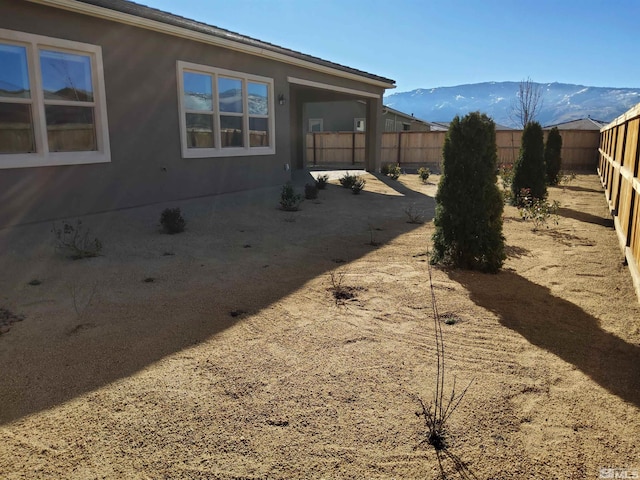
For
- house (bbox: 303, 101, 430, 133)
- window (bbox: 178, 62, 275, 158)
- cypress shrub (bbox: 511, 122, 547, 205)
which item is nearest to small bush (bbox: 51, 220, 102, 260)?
window (bbox: 178, 62, 275, 158)

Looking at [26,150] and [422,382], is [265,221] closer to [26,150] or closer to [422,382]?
[26,150]

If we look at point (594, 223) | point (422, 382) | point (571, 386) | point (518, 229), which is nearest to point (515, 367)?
point (571, 386)

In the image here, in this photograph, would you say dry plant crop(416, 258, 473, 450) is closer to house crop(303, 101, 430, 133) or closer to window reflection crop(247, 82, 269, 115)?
window reflection crop(247, 82, 269, 115)

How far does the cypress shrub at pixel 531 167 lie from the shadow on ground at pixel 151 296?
4.13m

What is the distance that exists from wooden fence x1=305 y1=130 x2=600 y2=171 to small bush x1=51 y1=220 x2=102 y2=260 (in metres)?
17.0

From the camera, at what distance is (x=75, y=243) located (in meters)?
6.48

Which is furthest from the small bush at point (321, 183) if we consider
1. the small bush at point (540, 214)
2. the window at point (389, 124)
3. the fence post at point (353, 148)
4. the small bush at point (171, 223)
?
the window at point (389, 124)

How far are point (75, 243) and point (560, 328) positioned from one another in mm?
6203

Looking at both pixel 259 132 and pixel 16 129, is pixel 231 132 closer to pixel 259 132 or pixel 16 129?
pixel 259 132

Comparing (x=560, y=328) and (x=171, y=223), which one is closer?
(x=560, y=328)

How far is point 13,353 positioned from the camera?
11.3 ft

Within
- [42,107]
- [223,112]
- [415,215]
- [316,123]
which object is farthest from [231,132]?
[316,123]

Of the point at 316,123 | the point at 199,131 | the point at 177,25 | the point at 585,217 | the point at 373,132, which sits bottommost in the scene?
the point at 585,217

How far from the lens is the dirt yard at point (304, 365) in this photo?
7.75ft
